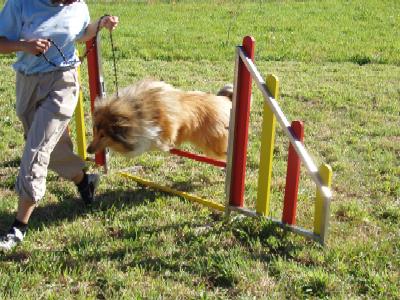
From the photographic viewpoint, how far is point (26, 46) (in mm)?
3961

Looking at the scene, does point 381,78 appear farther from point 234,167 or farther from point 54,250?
point 54,250

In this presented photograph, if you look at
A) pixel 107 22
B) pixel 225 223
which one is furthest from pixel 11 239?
pixel 107 22

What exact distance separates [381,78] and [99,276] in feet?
25.2

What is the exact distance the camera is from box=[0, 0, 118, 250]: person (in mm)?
4105

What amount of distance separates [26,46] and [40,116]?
0.56 metres

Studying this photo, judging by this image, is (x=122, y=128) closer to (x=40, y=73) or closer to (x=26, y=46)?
(x=40, y=73)

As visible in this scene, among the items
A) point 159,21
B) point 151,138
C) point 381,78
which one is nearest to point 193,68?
point 381,78

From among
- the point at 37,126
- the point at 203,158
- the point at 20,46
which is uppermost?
the point at 20,46

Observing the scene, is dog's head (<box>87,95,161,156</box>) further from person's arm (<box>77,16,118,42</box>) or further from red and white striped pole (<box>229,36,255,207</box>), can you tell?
red and white striped pole (<box>229,36,255,207</box>)

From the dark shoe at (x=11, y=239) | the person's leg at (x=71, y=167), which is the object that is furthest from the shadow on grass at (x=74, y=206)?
the dark shoe at (x=11, y=239)

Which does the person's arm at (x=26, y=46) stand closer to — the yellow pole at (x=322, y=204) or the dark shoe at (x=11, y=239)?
the dark shoe at (x=11, y=239)

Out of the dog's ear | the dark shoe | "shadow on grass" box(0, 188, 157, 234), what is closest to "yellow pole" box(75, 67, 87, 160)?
"shadow on grass" box(0, 188, 157, 234)

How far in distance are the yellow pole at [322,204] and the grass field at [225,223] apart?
0.15 metres

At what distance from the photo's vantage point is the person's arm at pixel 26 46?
3.95m
